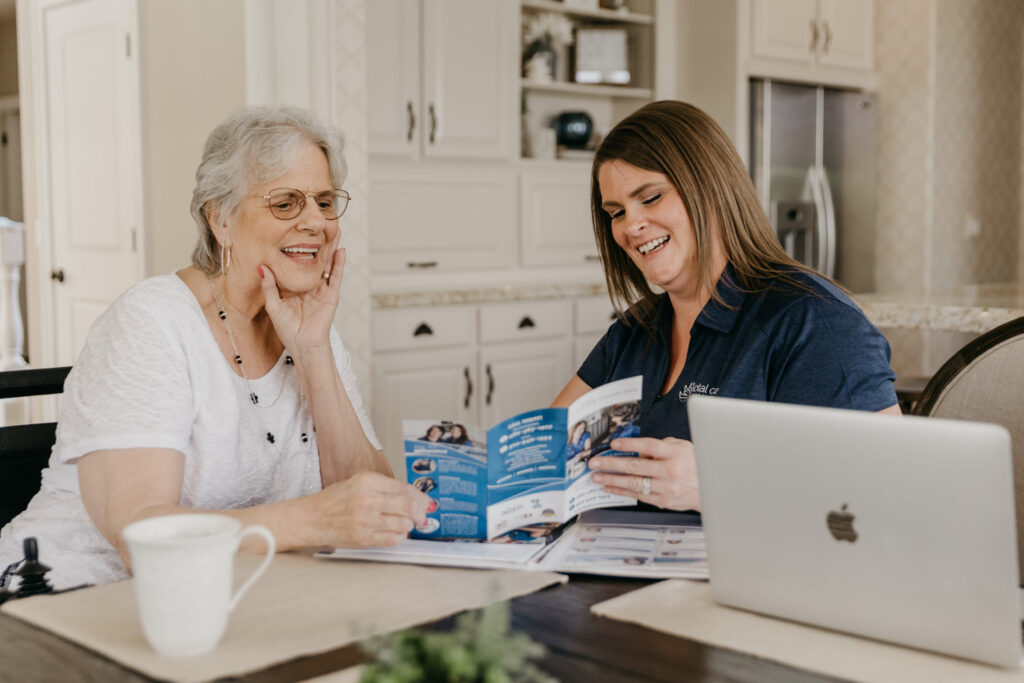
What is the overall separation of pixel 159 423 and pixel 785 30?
13.5ft

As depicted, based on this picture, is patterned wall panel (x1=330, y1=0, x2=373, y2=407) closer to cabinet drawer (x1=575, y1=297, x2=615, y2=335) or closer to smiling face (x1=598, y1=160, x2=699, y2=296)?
cabinet drawer (x1=575, y1=297, x2=615, y2=335)

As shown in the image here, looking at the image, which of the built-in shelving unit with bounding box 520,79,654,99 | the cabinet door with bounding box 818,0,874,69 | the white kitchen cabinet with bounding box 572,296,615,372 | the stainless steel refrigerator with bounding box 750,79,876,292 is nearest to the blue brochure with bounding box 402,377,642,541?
the white kitchen cabinet with bounding box 572,296,615,372

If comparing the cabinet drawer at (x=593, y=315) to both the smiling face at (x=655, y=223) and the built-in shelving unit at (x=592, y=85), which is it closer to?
the built-in shelving unit at (x=592, y=85)

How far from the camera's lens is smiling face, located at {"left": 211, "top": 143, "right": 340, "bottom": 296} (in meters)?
1.71

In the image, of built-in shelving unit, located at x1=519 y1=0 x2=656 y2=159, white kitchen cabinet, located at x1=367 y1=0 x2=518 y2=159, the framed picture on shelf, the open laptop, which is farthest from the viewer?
the framed picture on shelf

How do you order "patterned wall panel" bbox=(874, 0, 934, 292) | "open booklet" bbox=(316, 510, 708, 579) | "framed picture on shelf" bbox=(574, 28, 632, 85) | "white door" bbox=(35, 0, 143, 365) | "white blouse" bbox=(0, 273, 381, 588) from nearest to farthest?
"open booklet" bbox=(316, 510, 708, 579) → "white blouse" bbox=(0, 273, 381, 588) → "white door" bbox=(35, 0, 143, 365) → "framed picture on shelf" bbox=(574, 28, 632, 85) → "patterned wall panel" bbox=(874, 0, 934, 292)

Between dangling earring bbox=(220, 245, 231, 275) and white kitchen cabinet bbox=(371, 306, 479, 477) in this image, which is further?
white kitchen cabinet bbox=(371, 306, 479, 477)

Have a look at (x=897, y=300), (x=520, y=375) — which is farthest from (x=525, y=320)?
(x=897, y=300)

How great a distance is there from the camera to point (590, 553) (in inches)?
50.9

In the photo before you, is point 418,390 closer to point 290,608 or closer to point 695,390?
point 695,390

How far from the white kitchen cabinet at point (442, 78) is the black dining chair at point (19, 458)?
2.26m

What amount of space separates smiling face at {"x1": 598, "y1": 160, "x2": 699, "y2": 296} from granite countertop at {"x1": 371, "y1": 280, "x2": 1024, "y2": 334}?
143cm

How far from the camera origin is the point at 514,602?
112cm

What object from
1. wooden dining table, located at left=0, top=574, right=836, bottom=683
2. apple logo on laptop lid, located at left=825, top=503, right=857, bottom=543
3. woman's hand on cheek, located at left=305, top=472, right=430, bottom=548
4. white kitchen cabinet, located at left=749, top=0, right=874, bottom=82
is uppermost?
white kitchen cabinet, located at left=749, top=0, right=874, bottom=82
